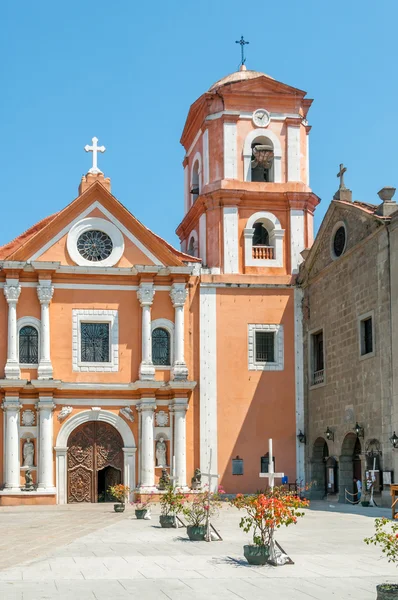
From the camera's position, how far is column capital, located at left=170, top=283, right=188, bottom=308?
36281mm

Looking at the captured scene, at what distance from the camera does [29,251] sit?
35719mm

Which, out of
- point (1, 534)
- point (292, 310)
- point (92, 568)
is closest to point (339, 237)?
point (292, 310)

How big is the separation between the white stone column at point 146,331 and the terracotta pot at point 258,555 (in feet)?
62.7

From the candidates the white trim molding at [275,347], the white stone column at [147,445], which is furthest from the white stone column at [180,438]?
the white trim molding at [275,347]

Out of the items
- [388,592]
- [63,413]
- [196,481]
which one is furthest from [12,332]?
[388,592]

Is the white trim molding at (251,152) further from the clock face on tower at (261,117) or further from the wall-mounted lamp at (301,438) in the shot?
the wall-mounted lamp at (301,438)

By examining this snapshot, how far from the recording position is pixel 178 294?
36.3 m

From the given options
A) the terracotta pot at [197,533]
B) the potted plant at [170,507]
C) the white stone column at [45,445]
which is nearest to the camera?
the terracotta pot at [197,533]

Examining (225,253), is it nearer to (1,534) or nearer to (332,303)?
(332,303)

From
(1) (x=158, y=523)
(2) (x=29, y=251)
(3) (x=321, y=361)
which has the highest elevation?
(2) (x=29, y=251)

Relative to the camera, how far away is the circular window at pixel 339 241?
33.0 m

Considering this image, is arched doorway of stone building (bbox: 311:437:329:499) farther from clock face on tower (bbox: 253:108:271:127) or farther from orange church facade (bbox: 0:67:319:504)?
clock face on tower (bbox: 253:108:271:127)

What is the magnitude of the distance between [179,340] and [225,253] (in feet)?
11.9

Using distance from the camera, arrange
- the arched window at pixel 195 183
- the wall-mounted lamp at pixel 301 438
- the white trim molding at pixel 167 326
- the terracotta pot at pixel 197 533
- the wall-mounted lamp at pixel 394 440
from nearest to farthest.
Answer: the terracotta pot at pixel 197 533
the wall-mounted lamp at pixel 394 440
the wall-mounted lamp at pixel 301 438
the white trim molding at pixel 167 326
the arched window at pixel 195 183
